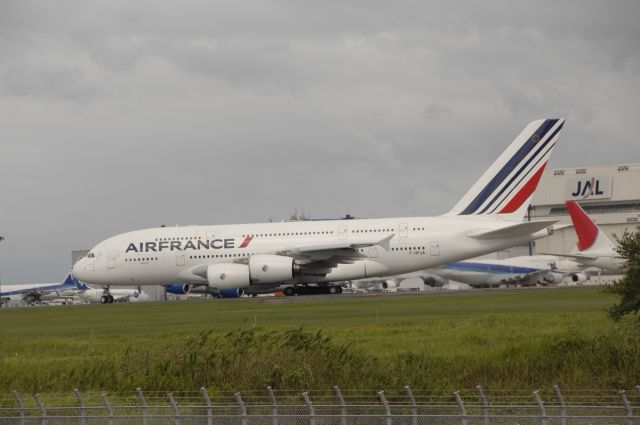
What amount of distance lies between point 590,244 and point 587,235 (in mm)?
761

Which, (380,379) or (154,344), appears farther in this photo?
(154,344)

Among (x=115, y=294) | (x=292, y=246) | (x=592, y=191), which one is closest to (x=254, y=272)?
(x=292, y=246)

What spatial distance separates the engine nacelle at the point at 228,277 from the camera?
61.8 metres

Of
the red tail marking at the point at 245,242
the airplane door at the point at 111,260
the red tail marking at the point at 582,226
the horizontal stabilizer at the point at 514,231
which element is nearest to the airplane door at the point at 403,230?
the horizontal stabilizer at the point at 514,231

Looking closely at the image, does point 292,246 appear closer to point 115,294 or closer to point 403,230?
point 403,230

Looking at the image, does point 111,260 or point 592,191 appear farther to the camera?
point 592,191

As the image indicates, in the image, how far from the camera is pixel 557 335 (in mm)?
26656

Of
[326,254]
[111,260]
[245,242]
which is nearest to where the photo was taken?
[326,254]

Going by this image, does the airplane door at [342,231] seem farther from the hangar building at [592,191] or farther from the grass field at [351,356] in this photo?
the hangar building at [592,191]

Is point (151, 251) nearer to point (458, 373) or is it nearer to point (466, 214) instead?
point (466, 214)

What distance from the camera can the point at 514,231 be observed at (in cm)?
5994

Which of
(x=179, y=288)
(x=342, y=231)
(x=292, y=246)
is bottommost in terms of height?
(x=179, y=288)

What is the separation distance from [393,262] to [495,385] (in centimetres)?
3998

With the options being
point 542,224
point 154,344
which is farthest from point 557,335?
point 542,224
